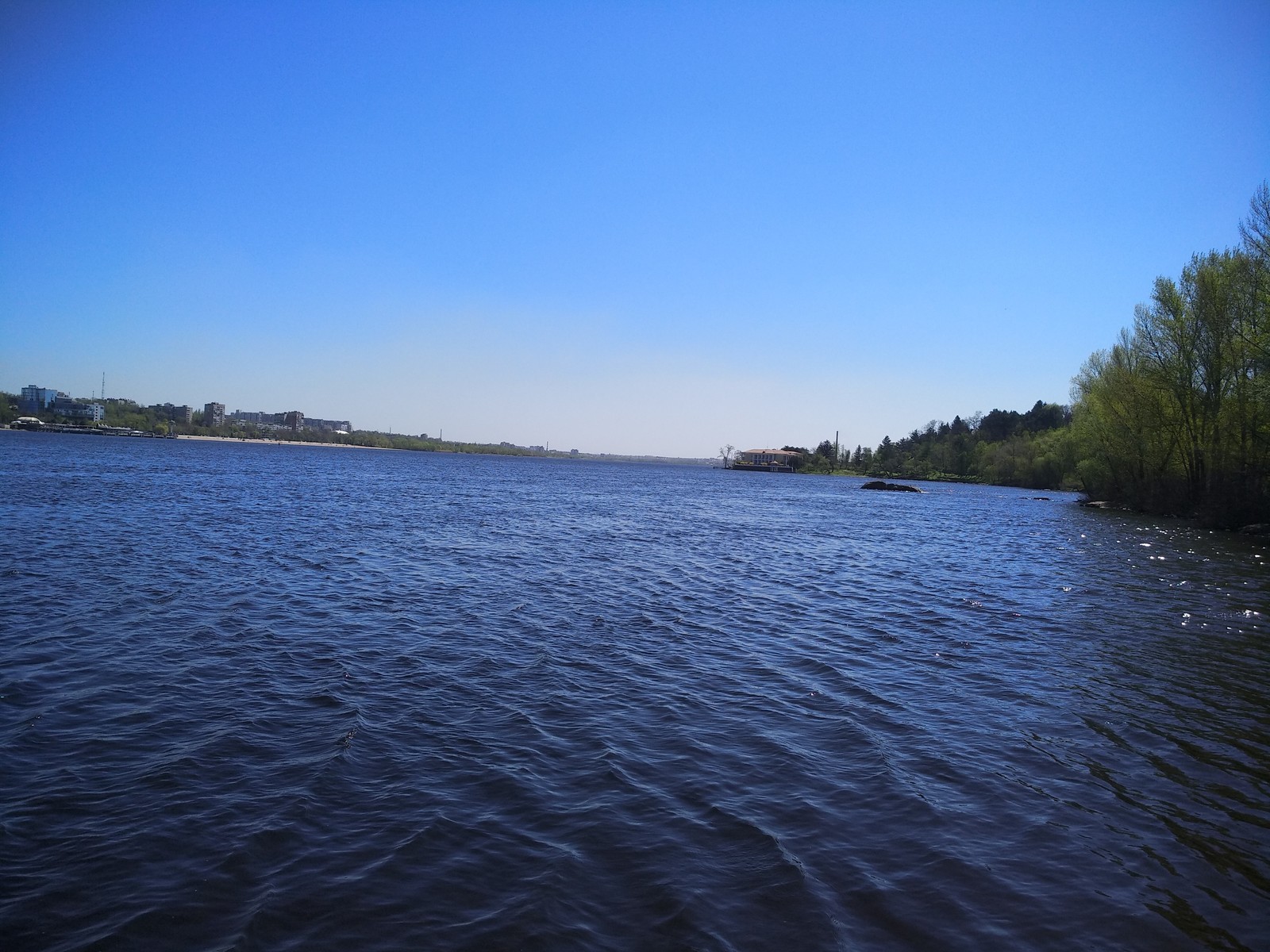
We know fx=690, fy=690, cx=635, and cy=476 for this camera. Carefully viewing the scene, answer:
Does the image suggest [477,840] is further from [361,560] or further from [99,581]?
[361,560]

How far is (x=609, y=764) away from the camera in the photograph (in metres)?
9.18

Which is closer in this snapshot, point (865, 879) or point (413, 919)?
point (413, 919)

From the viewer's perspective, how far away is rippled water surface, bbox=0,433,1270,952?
6199 millimetres

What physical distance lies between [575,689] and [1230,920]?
Result: 8.66 meters

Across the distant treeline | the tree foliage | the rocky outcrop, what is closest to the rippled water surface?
the tree foliage

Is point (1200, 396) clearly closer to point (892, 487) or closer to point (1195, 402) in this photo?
point (1195, 402)

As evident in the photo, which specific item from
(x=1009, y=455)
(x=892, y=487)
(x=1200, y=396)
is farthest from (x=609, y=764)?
(x=1009, y=455)

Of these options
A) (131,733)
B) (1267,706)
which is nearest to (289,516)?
(131,733)

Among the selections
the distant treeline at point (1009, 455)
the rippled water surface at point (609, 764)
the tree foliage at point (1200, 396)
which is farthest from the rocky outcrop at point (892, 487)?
the rippled water surface at point (609, 764)

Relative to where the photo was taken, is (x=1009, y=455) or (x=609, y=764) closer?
(x=609, y=764)

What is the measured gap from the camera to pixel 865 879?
6.82 meters

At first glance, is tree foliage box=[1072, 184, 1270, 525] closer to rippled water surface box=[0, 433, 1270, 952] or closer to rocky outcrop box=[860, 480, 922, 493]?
rippled water surface box=[0, 433, 1270, 952]

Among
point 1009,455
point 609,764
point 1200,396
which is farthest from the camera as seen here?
point 1009,455

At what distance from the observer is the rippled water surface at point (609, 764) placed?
620 cm
